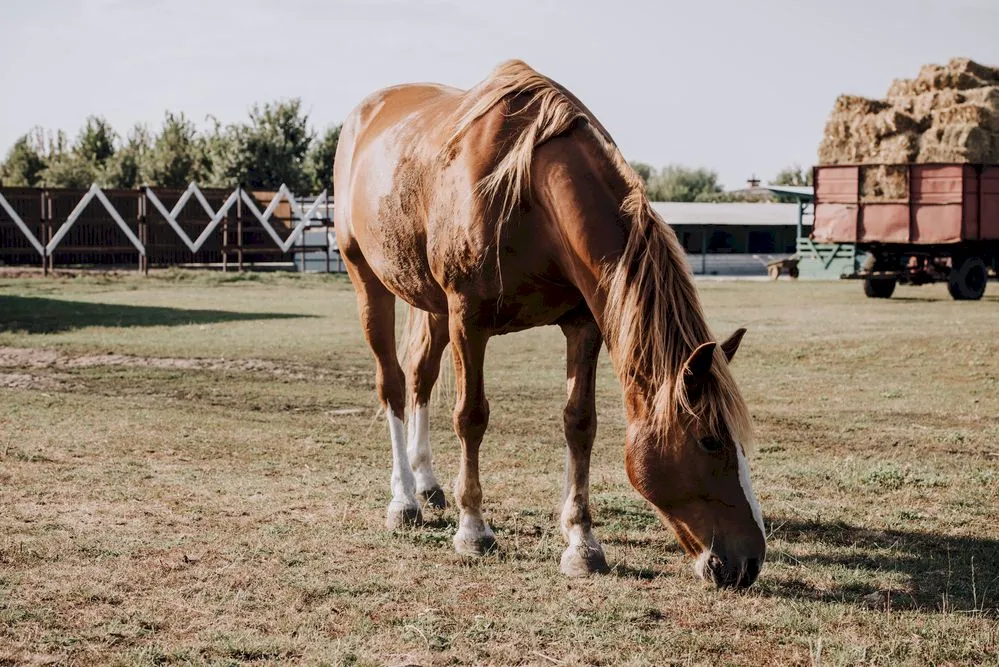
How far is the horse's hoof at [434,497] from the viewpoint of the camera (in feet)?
18.8

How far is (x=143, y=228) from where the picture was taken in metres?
30.5

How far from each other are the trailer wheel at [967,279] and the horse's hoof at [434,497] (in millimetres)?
Answer: 18044

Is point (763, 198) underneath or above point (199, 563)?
above

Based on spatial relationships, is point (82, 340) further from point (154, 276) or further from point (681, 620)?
point (154, 276)

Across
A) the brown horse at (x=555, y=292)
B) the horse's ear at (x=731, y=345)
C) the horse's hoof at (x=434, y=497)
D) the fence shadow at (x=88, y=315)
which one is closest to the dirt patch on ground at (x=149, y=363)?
the fence shadow at (x=88, y=315)

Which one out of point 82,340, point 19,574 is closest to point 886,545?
point 19,574

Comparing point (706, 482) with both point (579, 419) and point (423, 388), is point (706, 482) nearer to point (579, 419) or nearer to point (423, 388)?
point (579, 419)

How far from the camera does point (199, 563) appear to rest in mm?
4453

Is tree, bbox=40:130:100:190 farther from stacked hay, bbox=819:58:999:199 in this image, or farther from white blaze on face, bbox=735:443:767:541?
white blaze on face, bbox=735:443:767:541

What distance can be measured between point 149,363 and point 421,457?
6.67 metres

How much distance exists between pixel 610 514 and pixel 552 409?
3.68m

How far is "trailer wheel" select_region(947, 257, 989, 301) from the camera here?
2117 centimetres

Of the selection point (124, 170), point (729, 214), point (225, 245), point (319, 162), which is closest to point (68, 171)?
point (124, 170)

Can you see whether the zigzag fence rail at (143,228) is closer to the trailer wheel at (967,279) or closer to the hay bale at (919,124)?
the hay bale at (919,124)
